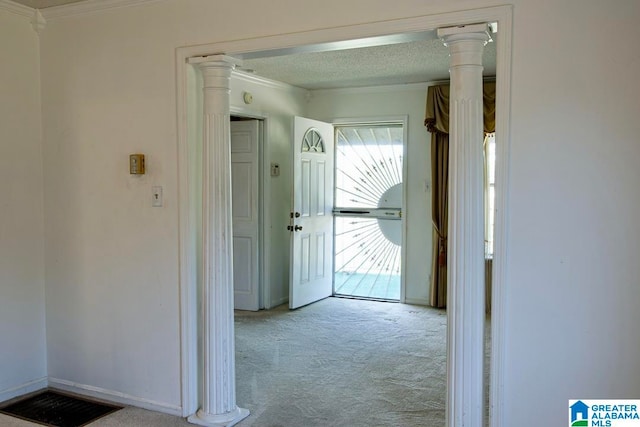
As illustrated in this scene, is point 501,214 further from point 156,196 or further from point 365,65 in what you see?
point 365,65

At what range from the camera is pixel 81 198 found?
347 cm

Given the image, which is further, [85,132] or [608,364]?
[85,132]

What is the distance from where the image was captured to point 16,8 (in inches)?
132

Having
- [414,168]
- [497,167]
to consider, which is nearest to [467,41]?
[497,167]

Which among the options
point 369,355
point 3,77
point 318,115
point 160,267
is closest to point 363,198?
point 318,115

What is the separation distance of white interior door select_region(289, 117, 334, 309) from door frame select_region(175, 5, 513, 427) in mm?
2467

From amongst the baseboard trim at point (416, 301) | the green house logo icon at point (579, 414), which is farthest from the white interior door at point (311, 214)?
the green house logo icon at point (579, 414)

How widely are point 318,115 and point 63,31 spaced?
3320 mm

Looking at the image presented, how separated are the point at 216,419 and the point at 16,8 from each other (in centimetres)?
281

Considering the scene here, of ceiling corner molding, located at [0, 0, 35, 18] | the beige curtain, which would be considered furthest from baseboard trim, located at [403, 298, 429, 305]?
ceiling corner molding, located at [0, 0, 35, 18]

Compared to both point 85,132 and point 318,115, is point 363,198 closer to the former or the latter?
point 318,115

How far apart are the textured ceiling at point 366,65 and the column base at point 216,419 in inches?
109

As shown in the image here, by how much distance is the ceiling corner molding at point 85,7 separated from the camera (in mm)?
3209

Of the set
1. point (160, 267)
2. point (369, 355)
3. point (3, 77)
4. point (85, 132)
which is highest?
point (3, 77)
